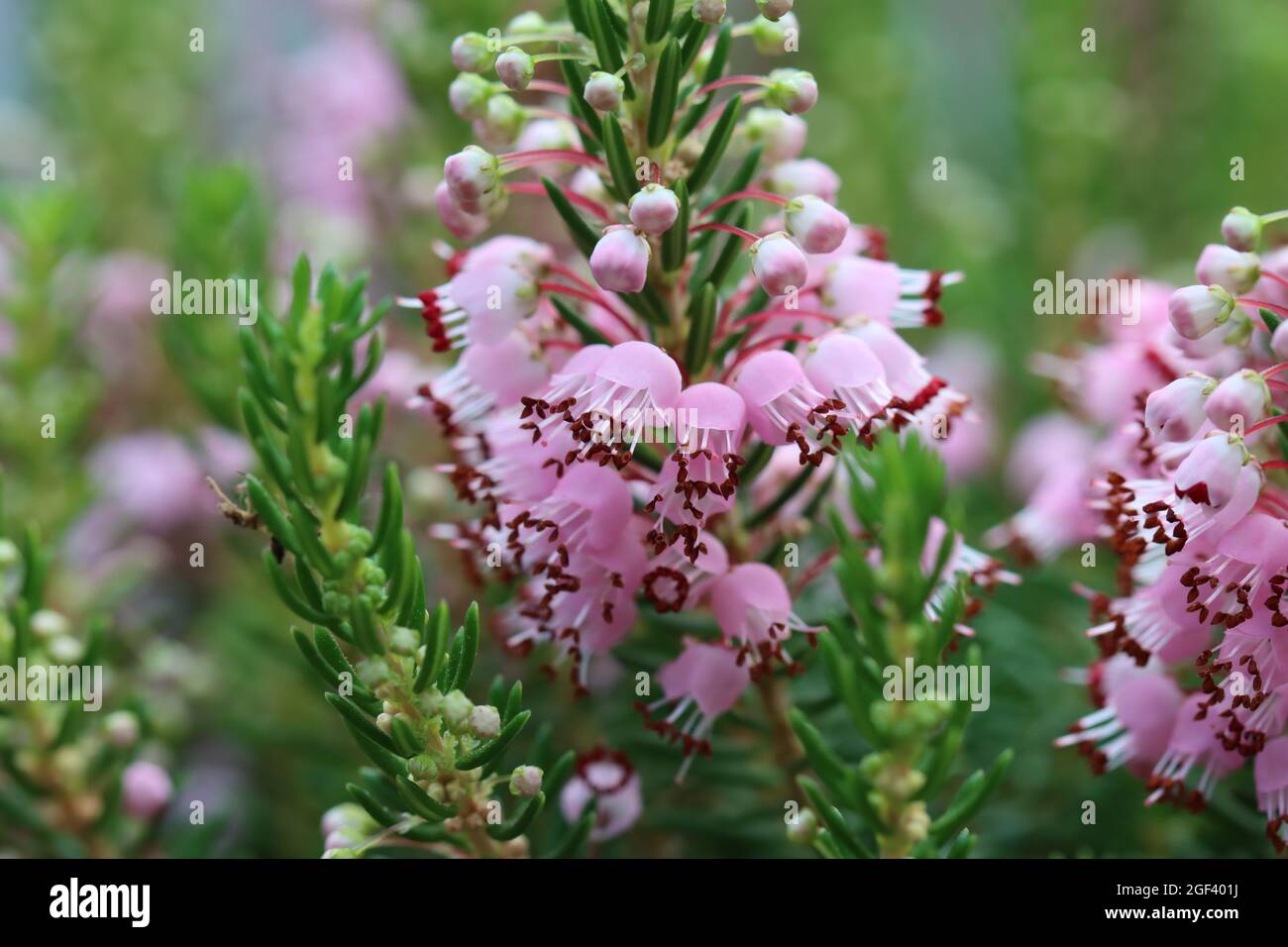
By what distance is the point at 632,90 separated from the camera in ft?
2.77

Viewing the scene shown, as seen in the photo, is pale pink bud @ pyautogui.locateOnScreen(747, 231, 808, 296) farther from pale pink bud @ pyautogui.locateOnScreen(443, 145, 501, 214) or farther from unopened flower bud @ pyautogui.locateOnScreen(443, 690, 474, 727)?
unopened flower bud @ pyautogui.locateOnScreen(443, 690, 474, 727)

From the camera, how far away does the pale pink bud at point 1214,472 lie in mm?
758

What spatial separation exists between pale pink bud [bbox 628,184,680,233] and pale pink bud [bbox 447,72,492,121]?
0.53ft

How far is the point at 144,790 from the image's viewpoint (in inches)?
44.0

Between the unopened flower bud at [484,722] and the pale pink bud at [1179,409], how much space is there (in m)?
0.45

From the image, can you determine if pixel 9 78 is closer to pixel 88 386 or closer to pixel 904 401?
pixel 88 386

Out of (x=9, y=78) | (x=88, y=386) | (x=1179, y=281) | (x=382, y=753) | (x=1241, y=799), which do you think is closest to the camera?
(x=382, y=753)

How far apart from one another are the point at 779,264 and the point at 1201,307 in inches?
10.5

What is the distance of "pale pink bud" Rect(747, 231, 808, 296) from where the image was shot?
2.59 feet

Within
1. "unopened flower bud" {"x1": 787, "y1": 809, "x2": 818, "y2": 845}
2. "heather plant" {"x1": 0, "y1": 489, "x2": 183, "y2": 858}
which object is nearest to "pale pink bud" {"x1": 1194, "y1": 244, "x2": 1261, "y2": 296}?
"unopened flower bud" {"x1": 787, "y1": 809, "x2": 818, "y2": 845}
